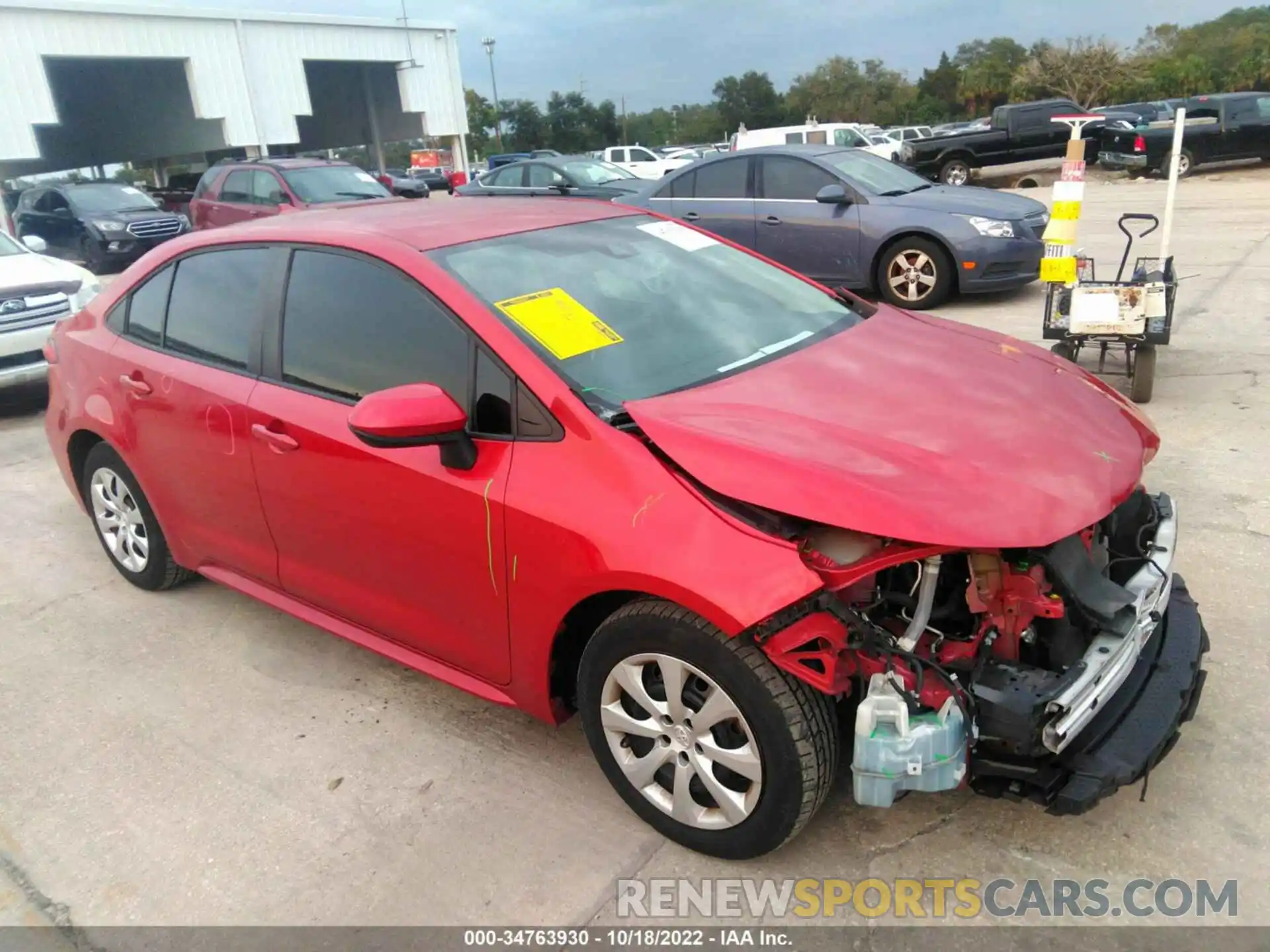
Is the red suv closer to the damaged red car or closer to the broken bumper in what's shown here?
the damaged red car

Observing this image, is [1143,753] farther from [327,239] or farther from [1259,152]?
[1259,152]

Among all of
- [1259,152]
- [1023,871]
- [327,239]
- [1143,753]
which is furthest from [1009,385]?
[1259,152]

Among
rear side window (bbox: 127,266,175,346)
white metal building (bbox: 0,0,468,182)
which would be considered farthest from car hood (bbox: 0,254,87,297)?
white metal building (bbox: 0,0,468,182)

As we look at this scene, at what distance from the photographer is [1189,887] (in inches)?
92.1

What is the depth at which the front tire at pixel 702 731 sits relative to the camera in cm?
224

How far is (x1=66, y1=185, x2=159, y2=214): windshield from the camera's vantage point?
1577 cm

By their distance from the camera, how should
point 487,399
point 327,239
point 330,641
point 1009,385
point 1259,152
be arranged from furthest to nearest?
point 1259,152 → point 330,641 → point 327,239 → point 1009,385 → point 487,399

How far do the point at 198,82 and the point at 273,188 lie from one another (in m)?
19.7

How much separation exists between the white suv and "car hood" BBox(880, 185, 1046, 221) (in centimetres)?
691

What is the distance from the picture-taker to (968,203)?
8.68 meters

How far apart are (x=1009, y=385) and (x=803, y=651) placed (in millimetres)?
1189

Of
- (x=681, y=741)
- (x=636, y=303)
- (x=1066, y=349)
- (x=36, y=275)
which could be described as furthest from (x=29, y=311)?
(x=1066, y=349)

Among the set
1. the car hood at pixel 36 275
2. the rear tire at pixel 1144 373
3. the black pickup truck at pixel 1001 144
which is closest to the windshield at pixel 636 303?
the rear tire at pixel 1144 373

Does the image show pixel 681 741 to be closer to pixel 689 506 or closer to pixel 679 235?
pixel 689 506
